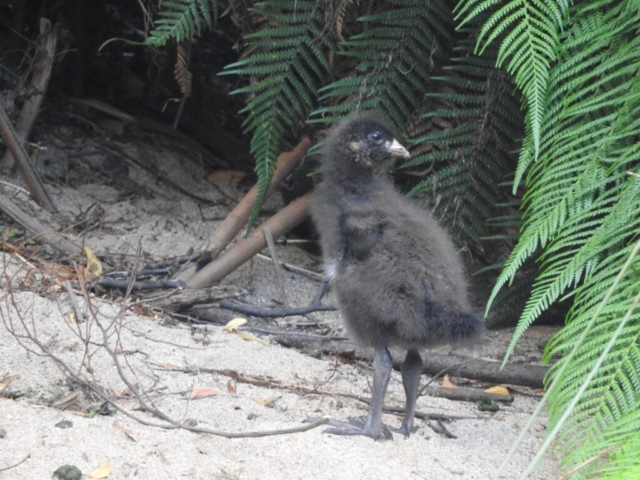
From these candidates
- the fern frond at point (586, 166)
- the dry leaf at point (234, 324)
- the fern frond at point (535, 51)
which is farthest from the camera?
the dry leaf at point (234, 324)

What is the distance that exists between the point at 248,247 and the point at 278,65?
1.18 metres

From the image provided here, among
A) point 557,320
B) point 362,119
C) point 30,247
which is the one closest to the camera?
point 362,119

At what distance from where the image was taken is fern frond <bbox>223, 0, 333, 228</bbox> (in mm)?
4969

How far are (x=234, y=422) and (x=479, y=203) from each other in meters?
2.03

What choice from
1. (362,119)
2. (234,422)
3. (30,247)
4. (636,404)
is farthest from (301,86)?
(636,404)

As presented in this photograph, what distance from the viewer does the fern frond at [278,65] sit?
16.3 feet

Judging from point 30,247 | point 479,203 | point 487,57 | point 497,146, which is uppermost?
point 487,57

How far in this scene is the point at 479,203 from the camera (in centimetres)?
487

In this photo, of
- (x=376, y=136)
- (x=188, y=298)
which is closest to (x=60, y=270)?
(x=188, y=298)

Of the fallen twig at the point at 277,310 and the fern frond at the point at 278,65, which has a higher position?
the fern frond at the point at 278,65

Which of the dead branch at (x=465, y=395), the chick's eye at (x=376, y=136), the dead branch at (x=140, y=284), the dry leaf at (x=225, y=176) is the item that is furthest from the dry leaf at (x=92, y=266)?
the dead branch at (x=465, y=395)

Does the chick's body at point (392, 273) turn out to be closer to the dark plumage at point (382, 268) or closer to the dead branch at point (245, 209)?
the dark plumage at point (382, 268)

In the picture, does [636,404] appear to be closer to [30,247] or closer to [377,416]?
[377,416]

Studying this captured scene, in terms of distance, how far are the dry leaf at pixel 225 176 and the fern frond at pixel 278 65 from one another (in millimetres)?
1701
